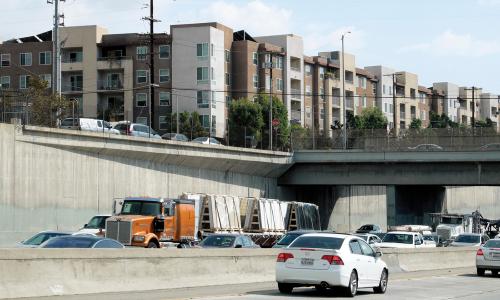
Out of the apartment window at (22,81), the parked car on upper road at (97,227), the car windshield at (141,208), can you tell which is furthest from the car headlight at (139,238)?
the apartment window at (22,81)

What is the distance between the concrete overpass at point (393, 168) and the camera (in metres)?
72.7

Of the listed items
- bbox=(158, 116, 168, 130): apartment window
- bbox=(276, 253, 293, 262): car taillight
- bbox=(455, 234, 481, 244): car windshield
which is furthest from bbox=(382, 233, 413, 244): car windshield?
bbox=(158, 116, 168, 130): apartment window

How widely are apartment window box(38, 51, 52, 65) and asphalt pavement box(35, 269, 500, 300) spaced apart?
86093mm

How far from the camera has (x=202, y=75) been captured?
11056 centimetres

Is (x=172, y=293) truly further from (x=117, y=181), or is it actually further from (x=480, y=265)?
(x=117, y=181)

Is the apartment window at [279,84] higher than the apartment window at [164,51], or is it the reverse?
the apartment window at [164,51]

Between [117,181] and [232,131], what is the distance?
2088 inches

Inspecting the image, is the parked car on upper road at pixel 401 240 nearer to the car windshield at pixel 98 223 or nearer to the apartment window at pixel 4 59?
the car windshield at pixel 98 223

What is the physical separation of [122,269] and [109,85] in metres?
92.4

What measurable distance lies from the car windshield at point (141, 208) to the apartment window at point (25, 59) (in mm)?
80174

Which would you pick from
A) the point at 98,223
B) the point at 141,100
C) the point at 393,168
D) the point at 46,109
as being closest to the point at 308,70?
the point at 141,100

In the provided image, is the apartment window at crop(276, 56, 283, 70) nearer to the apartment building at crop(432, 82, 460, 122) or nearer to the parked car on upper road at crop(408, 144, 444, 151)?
the parked car on upper road at crop(408, 144, 444, 151)

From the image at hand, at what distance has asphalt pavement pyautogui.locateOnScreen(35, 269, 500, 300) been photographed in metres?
22.4

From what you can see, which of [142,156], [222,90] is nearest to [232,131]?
[222,90]
